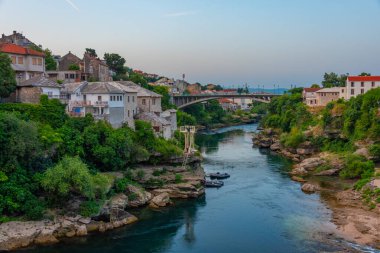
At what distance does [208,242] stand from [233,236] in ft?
6.71

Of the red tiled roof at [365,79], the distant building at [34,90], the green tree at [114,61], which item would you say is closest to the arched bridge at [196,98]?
the green tree at [114,61]

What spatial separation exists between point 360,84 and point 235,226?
149 ft

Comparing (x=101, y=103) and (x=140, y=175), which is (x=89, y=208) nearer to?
(x=140, y=175)

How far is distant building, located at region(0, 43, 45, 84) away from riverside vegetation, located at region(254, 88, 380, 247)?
29672mm

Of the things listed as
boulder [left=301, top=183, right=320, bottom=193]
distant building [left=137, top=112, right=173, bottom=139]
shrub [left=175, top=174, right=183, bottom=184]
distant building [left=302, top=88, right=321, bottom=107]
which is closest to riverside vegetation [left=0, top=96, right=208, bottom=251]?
shrub [left=175, top=174, right=183, bottom=184]

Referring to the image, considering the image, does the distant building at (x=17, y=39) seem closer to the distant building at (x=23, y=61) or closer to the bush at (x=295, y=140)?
the distant building at (x=23, y=61)

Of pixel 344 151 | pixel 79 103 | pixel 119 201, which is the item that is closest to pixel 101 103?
pixel 79 103

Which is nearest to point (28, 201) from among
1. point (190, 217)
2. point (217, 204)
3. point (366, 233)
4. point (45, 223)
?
point (45, 223)

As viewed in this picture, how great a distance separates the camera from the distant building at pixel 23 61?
46.3 metres

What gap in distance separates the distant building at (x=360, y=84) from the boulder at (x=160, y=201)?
42.8 m

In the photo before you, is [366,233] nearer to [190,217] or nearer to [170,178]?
[190,217]

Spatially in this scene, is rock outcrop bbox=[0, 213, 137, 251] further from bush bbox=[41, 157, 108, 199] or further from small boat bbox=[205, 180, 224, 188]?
small boat bbox=[205, 180, 224, 188]

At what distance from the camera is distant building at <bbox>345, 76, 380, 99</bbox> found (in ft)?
228

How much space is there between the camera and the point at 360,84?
69750mm
